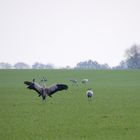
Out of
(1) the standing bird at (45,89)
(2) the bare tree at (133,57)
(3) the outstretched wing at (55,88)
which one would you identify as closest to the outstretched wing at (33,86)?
(1) the standing bird at (45,89)

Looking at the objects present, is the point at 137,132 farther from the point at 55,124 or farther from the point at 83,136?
the point at 55,124

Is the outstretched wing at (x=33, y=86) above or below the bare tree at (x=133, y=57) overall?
below

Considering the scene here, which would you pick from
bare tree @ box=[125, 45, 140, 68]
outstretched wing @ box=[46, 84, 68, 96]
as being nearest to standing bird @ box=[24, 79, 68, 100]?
outstretched wing @ box=[46, 84, 68, 96]

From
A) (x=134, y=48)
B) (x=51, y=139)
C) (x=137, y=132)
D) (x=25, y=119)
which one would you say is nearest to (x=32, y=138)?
(x=51, y=139)

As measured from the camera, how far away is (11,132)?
52.8ft

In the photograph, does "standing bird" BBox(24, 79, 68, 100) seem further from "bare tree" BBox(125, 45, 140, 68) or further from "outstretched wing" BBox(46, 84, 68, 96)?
"bare tree" BBox(125, 45, 140, 68)

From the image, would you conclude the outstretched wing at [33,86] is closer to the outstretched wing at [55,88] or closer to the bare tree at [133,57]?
the outstretched wing at [55,88]

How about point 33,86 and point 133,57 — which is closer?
point 33,86

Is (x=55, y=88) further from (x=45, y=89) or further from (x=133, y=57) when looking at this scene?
(x=133, y=57)

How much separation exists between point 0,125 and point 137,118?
567 cm

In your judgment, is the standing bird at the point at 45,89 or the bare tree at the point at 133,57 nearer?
the standing bird at the point at 45,89

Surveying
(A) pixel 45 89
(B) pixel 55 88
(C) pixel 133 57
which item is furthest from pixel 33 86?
(C) pixel 133 57

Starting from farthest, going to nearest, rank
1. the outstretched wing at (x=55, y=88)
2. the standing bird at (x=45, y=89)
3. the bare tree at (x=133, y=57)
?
the bare tree at (x=133, y=57), the standing bird at (x=45, y=89), the outstretched wing at (x=55, y=88)

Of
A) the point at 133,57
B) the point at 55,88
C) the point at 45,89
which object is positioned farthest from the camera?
the point at 133,57
